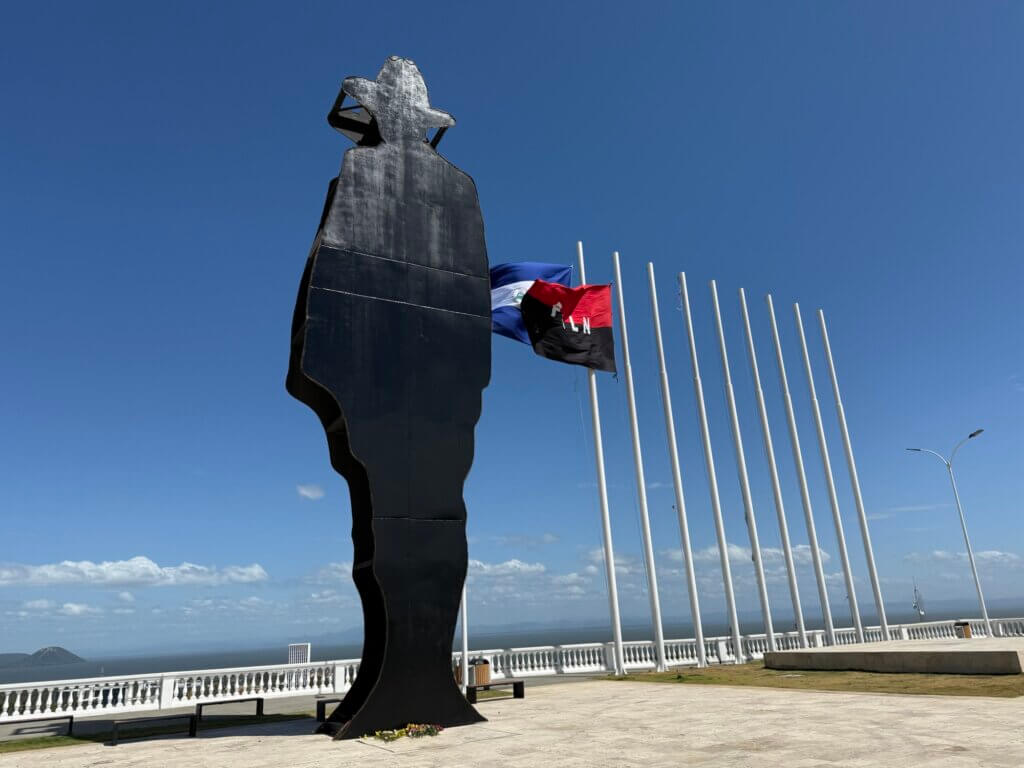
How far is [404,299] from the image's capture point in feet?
50.1

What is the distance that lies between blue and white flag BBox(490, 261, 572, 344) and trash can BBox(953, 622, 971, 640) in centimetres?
2722

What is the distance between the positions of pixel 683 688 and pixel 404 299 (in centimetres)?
1331

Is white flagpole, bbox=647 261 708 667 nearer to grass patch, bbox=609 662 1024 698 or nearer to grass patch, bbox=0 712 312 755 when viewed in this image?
grass patch, bbox=609 662 1024 698

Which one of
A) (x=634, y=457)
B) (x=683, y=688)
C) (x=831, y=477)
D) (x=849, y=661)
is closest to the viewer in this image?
(x=683, y=688)

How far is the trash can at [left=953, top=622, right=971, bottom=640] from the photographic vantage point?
33.2 m

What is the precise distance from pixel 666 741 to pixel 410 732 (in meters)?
4.70

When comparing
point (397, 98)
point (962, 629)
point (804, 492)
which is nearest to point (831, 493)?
point (804, 492)

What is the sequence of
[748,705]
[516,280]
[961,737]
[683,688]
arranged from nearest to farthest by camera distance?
[961,737] < [748,705] < [683,688] < [516,280]

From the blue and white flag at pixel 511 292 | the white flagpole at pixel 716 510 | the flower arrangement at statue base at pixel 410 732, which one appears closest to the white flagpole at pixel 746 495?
A: the white flagpole at pixel 716 510

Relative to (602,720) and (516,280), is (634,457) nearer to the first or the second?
(516,280)

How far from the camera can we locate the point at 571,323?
80.8 feet

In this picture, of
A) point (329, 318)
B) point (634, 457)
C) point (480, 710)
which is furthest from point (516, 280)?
point (480, 710)

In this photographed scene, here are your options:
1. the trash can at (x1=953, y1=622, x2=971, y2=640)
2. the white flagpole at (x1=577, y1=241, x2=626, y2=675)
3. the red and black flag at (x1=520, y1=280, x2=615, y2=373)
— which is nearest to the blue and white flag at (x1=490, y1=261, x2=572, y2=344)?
the red and black flag at (x1=520, y1=280, x2=615, y2=373)

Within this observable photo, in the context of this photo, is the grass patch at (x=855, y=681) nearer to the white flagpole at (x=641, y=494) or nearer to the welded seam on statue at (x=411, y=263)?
the white flagpole at (x=641, y=494)
